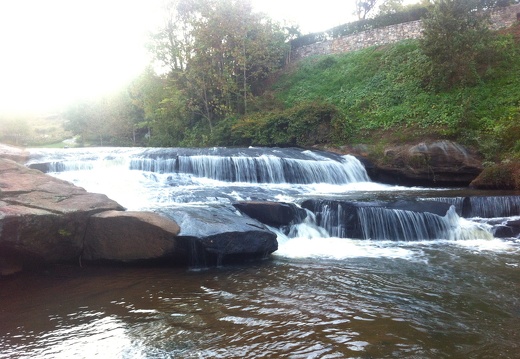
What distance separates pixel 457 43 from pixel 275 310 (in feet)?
Result: 56.6

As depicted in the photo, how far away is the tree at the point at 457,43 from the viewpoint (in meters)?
17.9

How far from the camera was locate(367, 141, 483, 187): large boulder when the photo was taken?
14508mm

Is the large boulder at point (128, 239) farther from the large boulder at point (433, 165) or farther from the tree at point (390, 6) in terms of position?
the tree at point (390, 6)

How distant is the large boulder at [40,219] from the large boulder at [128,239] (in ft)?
0.78

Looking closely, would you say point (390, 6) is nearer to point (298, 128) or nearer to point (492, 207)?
point (298, 128)

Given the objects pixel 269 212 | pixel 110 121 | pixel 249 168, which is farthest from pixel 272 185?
pixel 110 121

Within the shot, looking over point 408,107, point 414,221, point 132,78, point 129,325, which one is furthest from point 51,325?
point 132,78

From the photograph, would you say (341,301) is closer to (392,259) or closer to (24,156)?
(392,259)

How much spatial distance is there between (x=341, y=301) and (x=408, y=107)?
15.8 metres

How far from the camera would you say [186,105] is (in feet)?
82.4

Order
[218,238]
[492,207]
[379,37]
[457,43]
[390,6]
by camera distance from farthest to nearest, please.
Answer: [390,6], [379,37], [457,43], [492,207], [218,238]

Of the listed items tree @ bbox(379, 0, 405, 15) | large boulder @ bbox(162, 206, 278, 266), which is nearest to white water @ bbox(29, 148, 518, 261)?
large boulder @ bbox(162, 206, 278, 266)

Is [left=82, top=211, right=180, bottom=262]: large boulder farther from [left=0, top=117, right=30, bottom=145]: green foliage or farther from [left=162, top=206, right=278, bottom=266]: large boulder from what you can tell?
[left=0, top=117, right=30, bottom=145]: green foliage

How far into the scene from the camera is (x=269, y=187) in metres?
13.0
